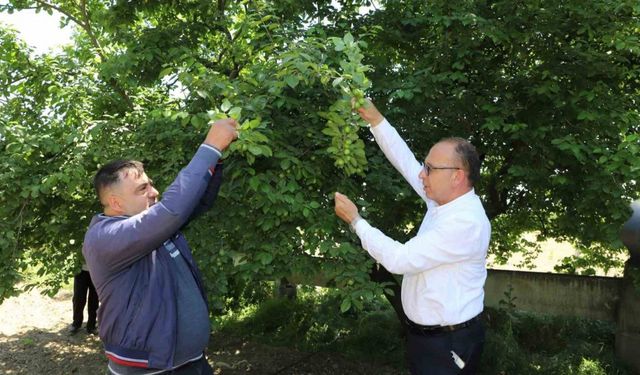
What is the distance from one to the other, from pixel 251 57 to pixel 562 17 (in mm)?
2559

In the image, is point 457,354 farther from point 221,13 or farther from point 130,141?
point 221,13

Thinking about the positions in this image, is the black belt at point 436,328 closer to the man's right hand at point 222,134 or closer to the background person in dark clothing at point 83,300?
the man's right hand at point 222,134

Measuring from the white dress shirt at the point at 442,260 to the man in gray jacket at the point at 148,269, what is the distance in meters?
0.85

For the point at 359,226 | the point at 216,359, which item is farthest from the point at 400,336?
the point at 359,226

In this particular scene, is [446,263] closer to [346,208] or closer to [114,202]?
[346,208]

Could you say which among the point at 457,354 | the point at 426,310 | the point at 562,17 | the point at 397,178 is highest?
the point at 562,17

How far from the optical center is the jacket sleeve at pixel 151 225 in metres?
2.14

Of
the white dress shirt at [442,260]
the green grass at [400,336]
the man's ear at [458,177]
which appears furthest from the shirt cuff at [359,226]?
the green grass at [400,336]

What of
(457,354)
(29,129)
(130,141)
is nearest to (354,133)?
(457,354)

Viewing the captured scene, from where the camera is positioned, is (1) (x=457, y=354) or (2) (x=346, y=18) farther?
(2) (x=346, y=18)

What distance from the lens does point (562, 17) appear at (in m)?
4.41

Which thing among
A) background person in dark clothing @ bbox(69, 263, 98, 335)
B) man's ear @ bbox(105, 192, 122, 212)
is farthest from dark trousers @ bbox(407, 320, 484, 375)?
background person in dark clothing @ bbox(69, 263, 98, 335)

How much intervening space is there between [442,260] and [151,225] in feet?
4.21

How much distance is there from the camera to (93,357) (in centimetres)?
779
